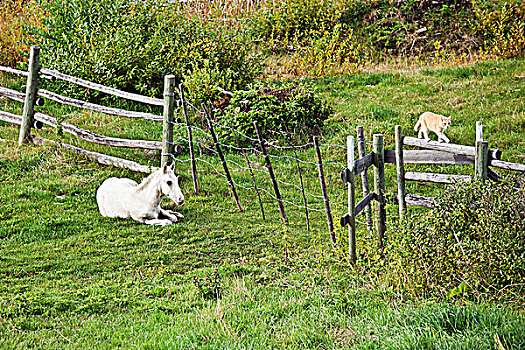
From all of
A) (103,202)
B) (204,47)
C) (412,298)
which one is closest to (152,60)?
(204,47)

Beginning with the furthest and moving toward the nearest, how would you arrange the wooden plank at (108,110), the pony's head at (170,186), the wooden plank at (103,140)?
the wooden plank at (108,110), the wooden plank at (103,140), the pony's head at (170,186)

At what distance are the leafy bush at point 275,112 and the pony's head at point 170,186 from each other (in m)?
3.34

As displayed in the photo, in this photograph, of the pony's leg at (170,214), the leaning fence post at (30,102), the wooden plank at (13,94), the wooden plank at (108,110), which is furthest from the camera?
the wooden plank at (13,94)

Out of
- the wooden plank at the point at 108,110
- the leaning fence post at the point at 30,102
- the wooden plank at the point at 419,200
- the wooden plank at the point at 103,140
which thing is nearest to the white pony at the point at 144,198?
the wooden plank at the point at 103,140

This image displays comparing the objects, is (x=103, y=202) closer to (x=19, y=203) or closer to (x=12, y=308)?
(x=19, y=203)

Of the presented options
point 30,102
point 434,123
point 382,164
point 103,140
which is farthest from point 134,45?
point 382,164

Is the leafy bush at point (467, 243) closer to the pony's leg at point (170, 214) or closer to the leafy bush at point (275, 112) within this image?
the pony's leg at point (170, 214)

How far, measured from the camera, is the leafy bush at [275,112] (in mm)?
11078

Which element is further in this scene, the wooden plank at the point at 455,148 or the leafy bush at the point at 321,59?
the leafy bush at the point at 321,59

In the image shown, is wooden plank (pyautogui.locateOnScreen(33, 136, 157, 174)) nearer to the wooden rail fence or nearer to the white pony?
the wooden rail fence

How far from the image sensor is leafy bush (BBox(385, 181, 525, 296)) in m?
4.45

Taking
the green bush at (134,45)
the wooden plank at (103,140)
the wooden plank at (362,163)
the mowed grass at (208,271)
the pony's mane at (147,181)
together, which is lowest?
the mowed grass at (208,271)

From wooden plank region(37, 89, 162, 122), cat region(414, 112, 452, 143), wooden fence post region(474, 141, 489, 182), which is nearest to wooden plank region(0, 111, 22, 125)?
wooden plank region(37, 89, 162, 122)

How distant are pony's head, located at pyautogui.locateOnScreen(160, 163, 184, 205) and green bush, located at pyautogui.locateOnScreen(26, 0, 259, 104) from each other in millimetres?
5338
